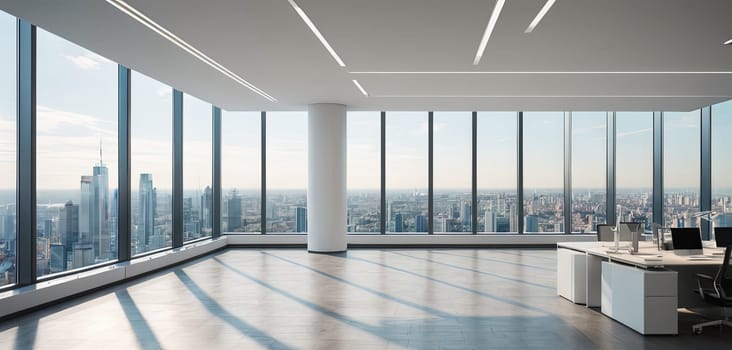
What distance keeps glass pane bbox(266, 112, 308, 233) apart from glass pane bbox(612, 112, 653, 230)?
28.1 feet

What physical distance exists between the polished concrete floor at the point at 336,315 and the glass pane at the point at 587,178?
4.83 metres

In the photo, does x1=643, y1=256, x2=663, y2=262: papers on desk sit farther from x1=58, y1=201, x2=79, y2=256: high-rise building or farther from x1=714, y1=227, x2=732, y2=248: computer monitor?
→ x1=58, y1=201, x2=79, y2=256: high-rise building

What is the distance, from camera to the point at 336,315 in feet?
21.5

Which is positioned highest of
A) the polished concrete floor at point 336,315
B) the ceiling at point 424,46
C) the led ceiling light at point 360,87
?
the ceiling at point 424,46

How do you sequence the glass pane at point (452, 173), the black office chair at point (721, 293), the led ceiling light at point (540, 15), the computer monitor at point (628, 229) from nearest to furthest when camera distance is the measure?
the led ceiling light at point (540, 15), the black office chair at point (721, 293), the computer monitor at point (628, 229), the glass pane at point (452, 173)

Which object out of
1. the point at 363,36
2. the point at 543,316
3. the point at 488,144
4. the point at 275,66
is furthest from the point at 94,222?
the point at 488,144

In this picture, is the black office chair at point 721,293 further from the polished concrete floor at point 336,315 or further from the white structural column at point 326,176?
the white structural column at point 326,176

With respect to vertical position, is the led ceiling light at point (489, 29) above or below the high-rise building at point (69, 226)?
above

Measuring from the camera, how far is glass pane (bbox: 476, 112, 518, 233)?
556 inches

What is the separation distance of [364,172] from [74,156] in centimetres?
754

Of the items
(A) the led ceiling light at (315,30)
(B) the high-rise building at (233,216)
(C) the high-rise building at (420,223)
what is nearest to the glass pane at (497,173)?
(C) the high-rise building at (420,223)

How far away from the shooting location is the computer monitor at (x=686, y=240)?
6.95 meters

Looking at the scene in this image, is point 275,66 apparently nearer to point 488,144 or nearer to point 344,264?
point 344,264

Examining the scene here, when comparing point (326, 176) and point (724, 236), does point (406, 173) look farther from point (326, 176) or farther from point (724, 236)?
point (724, 236)
